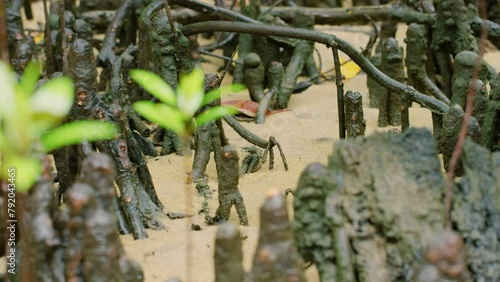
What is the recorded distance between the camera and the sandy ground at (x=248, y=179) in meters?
3.36

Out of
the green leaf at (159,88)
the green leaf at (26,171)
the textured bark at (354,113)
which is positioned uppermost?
the green leaf at (159,88)

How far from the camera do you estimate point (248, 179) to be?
466 cm

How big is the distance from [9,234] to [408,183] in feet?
4.99

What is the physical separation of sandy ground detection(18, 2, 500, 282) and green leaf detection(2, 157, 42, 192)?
564mm

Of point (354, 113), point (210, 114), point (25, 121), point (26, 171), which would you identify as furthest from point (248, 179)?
point (25, 121)

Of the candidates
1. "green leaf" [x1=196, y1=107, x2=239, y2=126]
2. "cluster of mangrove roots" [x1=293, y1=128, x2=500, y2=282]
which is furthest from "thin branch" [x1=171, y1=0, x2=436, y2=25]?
"cluster of mangrove roots" [x1=293, y1=128, x2=500, y2=282]

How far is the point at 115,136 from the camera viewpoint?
12.5 feet

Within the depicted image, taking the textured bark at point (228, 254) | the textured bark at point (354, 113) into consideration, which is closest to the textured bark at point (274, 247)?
the textured bark at point (228, 254)

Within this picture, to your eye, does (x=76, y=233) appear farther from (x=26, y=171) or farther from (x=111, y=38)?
(x=111, y=38)

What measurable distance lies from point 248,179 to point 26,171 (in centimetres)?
211

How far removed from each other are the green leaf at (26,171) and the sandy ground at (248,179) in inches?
22.2

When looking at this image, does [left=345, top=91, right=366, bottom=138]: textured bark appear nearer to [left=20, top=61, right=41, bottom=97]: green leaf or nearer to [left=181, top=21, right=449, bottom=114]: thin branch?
[left=181, top=21, right=449, bottom=114]: thin branch

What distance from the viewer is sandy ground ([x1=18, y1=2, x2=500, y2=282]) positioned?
3.36 meters

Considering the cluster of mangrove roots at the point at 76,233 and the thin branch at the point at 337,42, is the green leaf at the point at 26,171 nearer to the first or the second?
the cluster of mangrove roots at the point at 76,233
